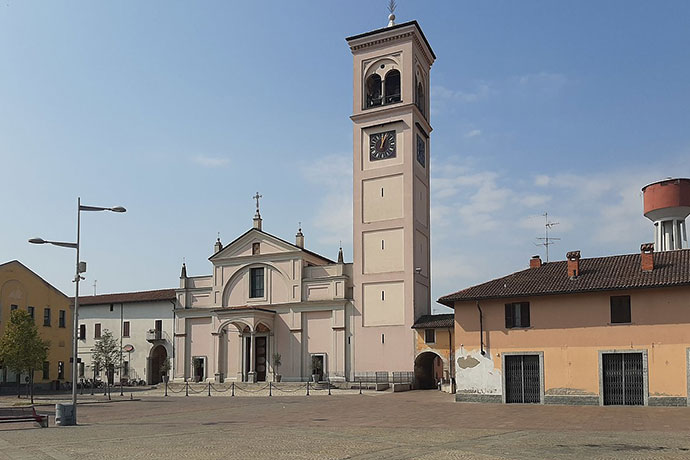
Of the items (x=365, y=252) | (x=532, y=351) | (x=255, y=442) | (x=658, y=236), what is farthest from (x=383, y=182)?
(x=255, y=442)

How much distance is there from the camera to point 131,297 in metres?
63.8

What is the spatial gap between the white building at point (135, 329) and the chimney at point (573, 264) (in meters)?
37.1

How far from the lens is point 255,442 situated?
16.9m

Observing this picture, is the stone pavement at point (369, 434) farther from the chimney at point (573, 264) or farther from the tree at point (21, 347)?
the tree at point (21, 347)

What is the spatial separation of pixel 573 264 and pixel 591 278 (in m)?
1.37

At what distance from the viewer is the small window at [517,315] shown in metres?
32.2

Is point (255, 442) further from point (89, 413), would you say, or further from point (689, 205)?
point (689, 205)

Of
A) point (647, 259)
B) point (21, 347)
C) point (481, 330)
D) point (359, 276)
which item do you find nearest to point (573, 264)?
point (647, 259)

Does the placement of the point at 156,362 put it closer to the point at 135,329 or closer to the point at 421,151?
the point at 135,329

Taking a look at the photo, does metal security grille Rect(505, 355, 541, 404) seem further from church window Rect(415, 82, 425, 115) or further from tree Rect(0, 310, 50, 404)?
church window Rect(415, 82, 425, 115)

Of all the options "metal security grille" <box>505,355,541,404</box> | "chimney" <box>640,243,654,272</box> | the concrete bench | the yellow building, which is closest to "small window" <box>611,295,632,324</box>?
"chimney" <box>640,243,654,272</box>

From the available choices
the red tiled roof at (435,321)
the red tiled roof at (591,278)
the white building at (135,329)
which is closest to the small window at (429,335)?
the red tiled roof at (435,321)

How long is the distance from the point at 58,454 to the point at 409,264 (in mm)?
37171

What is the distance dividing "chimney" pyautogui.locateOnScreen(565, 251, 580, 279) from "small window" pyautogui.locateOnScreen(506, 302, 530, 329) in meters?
2.58
